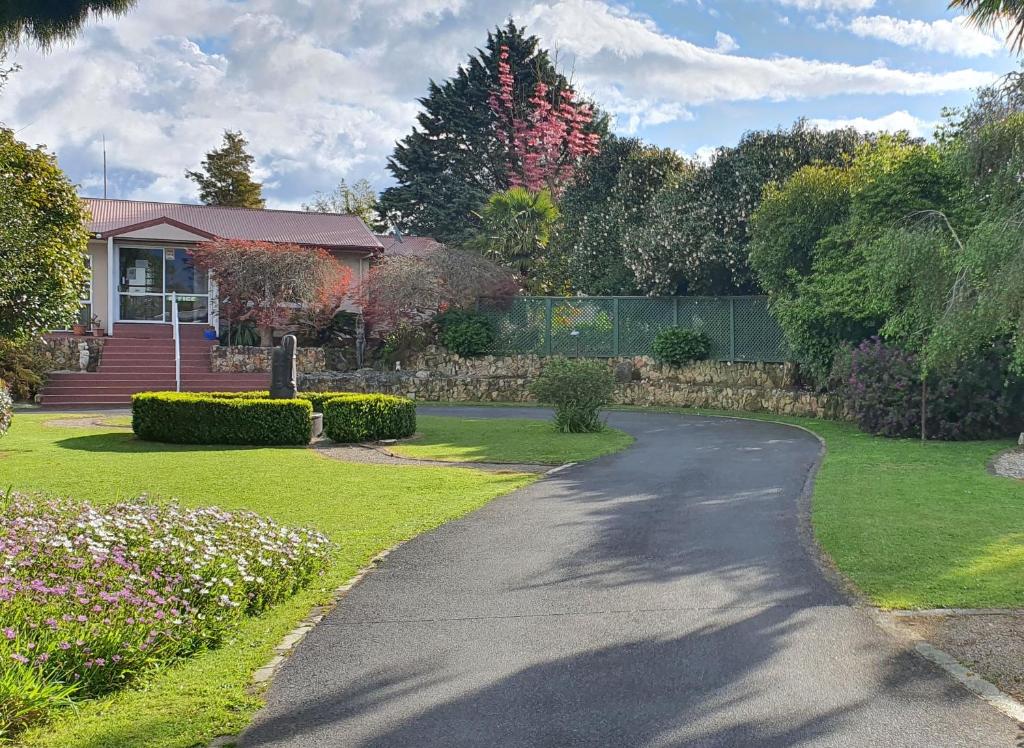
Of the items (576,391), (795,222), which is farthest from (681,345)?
(576,391)

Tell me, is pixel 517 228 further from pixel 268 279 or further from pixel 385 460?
pixel 385 460

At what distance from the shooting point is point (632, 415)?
23625 millimetres

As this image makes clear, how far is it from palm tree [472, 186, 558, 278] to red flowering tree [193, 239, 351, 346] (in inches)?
267

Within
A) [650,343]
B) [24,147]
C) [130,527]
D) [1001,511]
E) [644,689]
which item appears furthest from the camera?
[650,343]

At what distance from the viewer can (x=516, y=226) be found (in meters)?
33.3

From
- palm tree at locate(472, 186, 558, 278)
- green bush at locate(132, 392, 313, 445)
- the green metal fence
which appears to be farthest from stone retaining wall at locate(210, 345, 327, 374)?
green bush at locate(132, 392, 313, 445)

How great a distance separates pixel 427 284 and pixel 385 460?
14.3 m

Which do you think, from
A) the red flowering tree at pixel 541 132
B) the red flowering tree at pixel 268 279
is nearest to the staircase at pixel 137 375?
the red flowering tree at pixel 268 279

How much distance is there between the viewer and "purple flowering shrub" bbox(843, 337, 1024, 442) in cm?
1762

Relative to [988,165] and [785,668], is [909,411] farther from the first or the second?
Answer: [785,668]

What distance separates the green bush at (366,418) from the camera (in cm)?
1719

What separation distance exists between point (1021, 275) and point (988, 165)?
3.79 m

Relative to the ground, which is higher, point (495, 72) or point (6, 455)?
point (495, 72)

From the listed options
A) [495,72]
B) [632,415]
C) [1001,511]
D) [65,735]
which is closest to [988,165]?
[1001,511]
